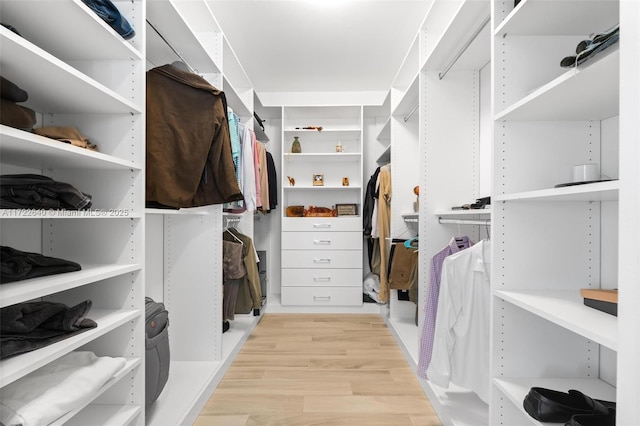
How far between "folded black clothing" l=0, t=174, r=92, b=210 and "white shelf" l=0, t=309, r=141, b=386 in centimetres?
39

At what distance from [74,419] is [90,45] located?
4.34 feet

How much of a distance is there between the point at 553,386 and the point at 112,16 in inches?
78.1

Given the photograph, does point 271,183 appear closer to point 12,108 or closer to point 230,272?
point 230,272

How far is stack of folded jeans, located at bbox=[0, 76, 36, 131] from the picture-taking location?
849 mm

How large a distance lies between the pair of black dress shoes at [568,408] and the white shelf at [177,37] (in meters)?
2.03

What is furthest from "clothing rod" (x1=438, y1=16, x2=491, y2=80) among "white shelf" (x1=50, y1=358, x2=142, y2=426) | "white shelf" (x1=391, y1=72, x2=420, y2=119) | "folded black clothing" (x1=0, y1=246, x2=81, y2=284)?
"white shelf" (x1=50, y1=358, x2=142, y2=426)

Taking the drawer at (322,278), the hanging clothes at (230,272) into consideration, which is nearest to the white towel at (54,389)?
the hanging clothes at (230,272)

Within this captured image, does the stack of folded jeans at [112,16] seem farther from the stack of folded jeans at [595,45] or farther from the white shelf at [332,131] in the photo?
the white shelf at [332,131]

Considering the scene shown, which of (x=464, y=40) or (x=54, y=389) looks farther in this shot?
(x=464, y=40)

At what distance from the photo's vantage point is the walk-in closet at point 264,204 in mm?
900

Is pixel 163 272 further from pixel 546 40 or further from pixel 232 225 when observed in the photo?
pixel 546 40

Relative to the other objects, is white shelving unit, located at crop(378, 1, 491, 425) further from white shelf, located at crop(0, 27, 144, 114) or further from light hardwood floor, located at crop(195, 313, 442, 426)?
white shelf, located at crop(0, 27, 144, 114)

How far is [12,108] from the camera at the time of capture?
0.88m

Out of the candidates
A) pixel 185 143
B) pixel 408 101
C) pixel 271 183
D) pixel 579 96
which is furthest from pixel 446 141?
pixel 271 183
